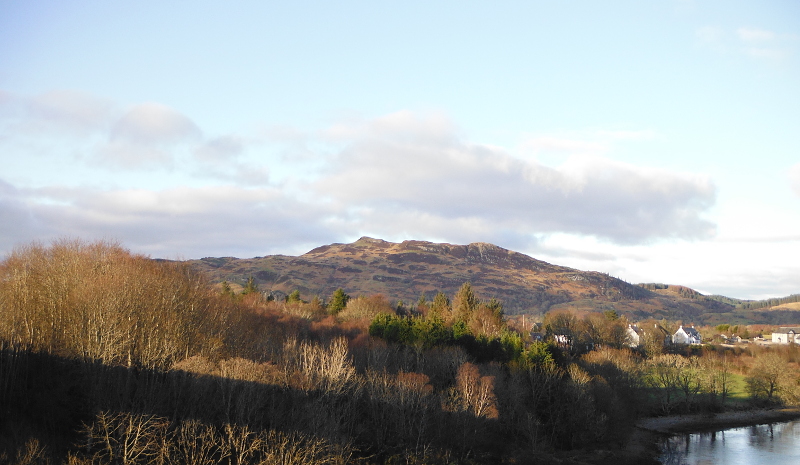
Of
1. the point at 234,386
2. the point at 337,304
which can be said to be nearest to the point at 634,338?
the point at 337,304

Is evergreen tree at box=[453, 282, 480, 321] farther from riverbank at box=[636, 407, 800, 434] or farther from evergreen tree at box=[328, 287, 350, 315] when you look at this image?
riverbank at box=[636, 407, 800, 434]

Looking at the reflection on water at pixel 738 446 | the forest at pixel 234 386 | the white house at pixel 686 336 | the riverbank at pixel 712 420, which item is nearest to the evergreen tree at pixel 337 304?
the forest at pixel 234 386

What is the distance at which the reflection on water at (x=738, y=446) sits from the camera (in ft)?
194

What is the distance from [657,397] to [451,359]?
42.9m

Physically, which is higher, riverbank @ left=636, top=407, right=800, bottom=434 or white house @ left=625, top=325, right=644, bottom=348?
white house @ left=625, top=325, right=644, bottom=348

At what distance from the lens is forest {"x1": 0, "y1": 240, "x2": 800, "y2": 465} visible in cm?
3797

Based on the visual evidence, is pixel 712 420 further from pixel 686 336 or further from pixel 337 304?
pixel 686 336

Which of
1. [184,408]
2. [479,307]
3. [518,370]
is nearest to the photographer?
[184,408]

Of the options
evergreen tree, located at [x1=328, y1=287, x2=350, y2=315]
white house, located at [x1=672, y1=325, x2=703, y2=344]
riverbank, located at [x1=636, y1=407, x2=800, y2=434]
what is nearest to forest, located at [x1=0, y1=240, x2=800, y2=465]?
riverbank, located at [x1=636, y1=407, x2=800, y2=434]

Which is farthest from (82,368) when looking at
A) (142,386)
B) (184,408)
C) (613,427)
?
(613,427)

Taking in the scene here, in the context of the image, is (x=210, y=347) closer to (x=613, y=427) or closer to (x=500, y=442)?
(x=500, y=442)

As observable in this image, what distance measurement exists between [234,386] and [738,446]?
57.4m

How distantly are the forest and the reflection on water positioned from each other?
5877 millimetres

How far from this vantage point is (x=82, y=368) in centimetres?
4322
